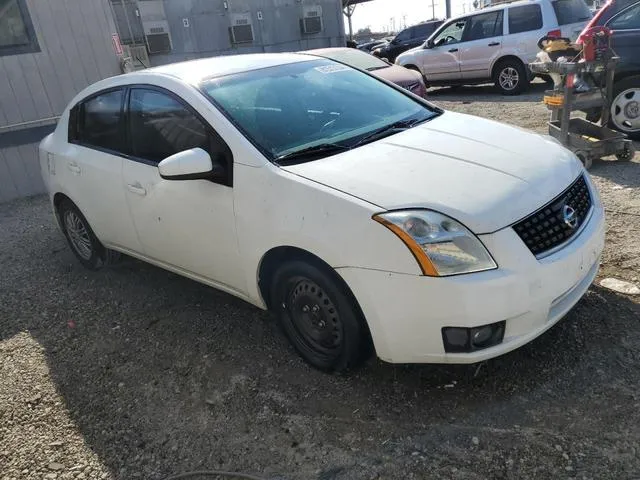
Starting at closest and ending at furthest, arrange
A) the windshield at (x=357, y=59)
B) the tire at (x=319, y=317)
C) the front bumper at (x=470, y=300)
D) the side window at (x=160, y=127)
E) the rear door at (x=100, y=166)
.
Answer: the front bumper at (x=470, y=300) → the tire at (x=319, y=317) → the side window at (x=160, y=127) → the rear door at (x=100, y=166) → the windshield at (x=357, y=59)

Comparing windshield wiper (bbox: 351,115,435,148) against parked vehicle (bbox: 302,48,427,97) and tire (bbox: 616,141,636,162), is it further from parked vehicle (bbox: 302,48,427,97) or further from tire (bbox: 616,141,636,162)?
parked vehicle (bbox: 302,48,427,97)

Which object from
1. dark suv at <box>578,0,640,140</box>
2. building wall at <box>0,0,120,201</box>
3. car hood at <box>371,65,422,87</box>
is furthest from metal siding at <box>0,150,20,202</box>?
dark suv at <box>578,0,640,140</box>

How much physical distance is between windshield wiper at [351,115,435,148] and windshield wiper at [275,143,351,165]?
101 millimetres

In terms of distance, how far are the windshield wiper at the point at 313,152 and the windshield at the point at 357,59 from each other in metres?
5.75

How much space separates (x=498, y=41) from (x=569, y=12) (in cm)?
133

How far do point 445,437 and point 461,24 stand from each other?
434 inches

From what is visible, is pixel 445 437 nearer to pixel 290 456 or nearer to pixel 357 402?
pixel 357 402

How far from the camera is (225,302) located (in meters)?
3.85

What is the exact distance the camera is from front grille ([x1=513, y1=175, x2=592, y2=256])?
2.42m

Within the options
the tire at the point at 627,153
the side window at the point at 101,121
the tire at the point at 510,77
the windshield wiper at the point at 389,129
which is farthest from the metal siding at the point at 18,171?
the tire at the point at 510,77

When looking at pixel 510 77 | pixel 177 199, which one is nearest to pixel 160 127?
pixel 177 199

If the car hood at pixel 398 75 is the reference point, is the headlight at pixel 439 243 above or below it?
above

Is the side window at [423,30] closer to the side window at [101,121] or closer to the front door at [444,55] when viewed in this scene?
the front door at [444,55]

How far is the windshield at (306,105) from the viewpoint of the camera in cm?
301
